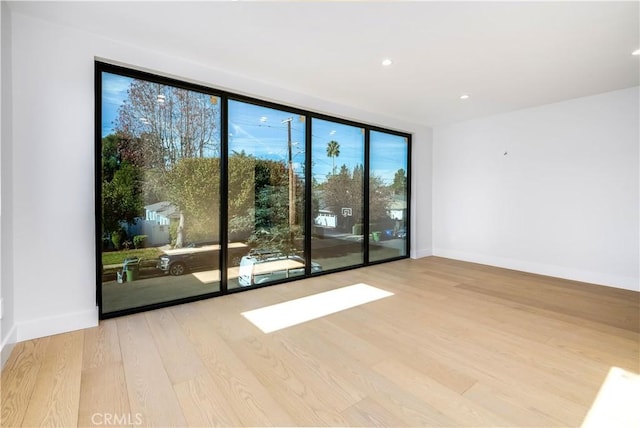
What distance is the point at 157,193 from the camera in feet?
10.2

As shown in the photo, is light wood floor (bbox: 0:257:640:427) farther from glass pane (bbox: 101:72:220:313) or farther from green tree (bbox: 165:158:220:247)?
green tree (bbox: 165:158:220:247)

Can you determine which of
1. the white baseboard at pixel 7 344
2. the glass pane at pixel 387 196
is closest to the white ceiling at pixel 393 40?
the glass pane at pixel 387 196

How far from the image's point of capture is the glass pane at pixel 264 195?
3.62 meters

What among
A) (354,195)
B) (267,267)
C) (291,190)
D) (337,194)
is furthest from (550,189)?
(267,267)

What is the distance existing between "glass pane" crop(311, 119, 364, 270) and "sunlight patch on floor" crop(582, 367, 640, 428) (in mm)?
3251

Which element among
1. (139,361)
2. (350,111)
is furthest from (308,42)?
(139,361)

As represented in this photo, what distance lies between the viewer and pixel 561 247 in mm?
4504

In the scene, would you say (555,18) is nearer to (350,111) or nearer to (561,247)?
(350,111)

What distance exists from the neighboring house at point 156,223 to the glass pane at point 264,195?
672 millimetres

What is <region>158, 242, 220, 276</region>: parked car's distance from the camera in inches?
127

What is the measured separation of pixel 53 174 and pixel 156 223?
0.92 meters

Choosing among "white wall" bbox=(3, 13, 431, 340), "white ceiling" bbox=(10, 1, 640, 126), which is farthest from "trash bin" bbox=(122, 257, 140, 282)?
"white ceiling" bbox=(10, 1, 640, 126)

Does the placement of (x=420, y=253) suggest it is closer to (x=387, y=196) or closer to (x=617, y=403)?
(x=387, y=196)

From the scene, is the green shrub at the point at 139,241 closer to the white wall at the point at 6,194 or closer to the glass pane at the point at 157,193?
the glass pane at the point at 157,193
